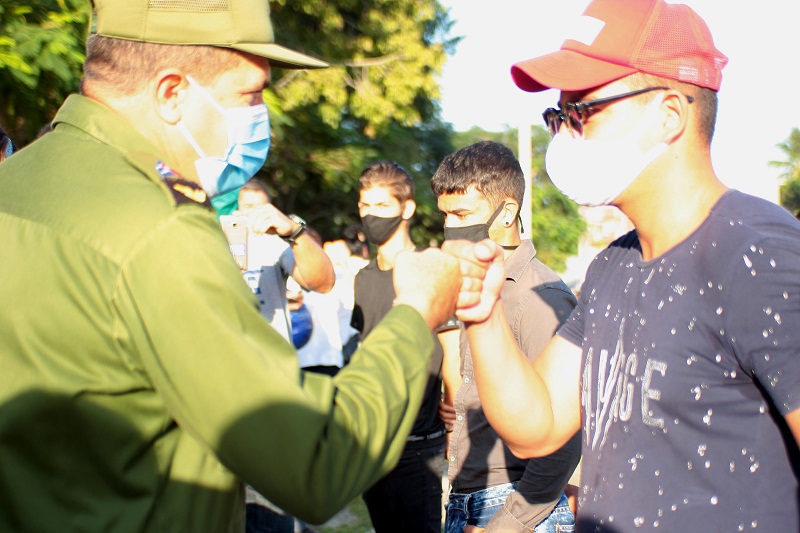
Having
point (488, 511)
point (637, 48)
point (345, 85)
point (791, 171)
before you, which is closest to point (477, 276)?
point (637, 48)

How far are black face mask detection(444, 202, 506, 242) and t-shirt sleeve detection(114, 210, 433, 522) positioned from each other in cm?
223

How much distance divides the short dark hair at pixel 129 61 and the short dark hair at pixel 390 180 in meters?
3.42

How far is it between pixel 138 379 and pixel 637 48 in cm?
149

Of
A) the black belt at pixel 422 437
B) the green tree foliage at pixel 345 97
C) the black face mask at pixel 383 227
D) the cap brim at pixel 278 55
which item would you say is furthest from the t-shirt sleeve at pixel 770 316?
the green tree foliage at pixel 345 97

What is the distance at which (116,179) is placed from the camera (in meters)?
1.59

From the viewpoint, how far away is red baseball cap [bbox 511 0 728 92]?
6.79ft

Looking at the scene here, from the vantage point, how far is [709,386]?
1800 millimetres

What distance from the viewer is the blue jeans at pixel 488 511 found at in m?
3.19

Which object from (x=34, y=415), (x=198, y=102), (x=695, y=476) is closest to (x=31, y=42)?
(x=198, y=102)

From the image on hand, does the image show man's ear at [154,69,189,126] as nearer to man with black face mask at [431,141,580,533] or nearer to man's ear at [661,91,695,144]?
man's ear at [661,91,695,144]

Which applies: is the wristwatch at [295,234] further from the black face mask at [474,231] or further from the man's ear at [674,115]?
the man's ear at [674,115]

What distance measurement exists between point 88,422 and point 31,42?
196 inches

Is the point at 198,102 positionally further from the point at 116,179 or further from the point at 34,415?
the point at 34,415

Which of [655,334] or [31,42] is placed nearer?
[655,334]
